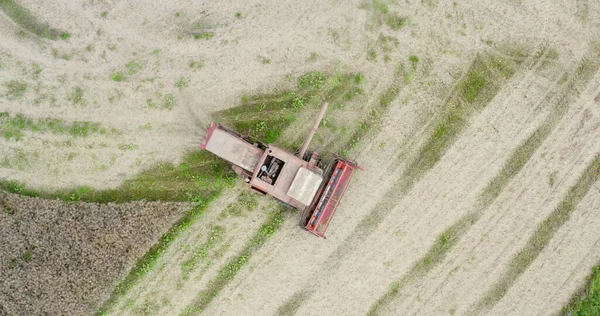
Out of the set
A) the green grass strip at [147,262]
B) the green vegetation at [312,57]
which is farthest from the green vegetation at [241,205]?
the green vegetation at [312,57]

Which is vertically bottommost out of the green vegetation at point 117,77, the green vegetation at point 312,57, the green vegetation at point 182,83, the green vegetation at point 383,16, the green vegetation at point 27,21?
the green vegetation at point 117,77

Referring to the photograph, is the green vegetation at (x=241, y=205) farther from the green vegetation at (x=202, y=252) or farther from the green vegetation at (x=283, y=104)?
the green vegetation at (x=283, y=104)

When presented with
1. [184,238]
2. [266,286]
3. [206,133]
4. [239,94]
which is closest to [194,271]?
[184,238]

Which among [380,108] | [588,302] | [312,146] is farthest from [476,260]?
[312,146]

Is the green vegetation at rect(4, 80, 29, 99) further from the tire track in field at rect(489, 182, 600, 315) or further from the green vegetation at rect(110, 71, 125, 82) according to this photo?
the tire track in field at rect(489, 182, 600, 315)

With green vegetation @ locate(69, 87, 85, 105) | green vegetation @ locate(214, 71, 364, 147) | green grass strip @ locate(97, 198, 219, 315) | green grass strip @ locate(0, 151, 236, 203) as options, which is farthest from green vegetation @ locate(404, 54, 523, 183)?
green vegetation @ locate(69, 87, 85, 105)

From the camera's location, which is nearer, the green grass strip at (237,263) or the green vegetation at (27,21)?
the green vegetation at (27,21)
